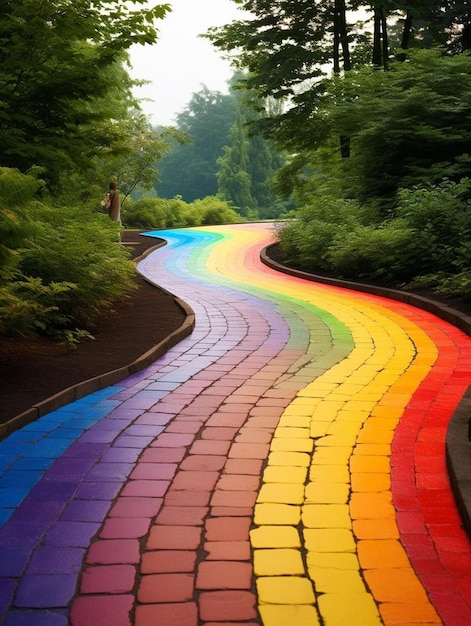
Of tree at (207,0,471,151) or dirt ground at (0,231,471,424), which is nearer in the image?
dirt ground at (0,231,471,424)

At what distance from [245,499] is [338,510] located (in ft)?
1.72

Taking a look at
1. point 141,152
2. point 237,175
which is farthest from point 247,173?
point 141,152

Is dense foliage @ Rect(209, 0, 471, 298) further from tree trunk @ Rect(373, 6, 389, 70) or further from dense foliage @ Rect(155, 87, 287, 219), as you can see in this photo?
dense foliage @ Rect(155, 87, 287, 219)

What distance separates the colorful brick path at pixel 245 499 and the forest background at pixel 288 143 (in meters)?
1.78

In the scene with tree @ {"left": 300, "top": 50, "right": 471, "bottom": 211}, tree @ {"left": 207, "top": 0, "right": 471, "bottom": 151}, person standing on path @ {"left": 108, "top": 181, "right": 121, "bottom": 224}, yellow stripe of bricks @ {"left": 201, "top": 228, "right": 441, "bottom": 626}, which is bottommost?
yellow stripe of bricks @ {"left": 201, "top": 228, "right": 441, "bottom": 626}

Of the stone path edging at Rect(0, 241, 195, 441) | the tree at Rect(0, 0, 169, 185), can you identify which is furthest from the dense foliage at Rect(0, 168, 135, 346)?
the stone path edging at Rect(0, 241, 195, 441)

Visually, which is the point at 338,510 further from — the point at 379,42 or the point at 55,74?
the point at 379,42

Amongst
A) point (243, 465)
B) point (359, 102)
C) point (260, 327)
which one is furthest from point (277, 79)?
point (243, 465)

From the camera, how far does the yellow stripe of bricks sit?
2.88 metres

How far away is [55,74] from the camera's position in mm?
8477

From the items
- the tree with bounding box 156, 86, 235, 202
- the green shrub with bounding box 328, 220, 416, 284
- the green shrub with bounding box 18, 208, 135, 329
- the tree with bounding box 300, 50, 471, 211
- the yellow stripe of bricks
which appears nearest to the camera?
the yellow stripe of bricks

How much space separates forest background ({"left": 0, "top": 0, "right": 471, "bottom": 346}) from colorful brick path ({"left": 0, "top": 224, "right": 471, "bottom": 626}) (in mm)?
1785

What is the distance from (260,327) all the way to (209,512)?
6430mm

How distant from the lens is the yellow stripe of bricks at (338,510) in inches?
113
